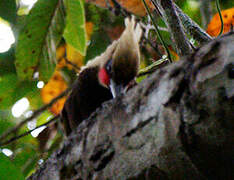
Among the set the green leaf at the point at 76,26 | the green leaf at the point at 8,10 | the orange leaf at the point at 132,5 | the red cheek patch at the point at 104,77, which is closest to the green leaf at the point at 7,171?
the green leaf at the point at 76,26

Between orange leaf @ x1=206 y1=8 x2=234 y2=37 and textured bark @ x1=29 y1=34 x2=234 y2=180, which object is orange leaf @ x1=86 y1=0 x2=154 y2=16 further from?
textured bark @ x1=29 y1=34 x2=234 y2=180

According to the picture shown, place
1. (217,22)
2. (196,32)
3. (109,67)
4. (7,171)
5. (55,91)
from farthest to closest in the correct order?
1. (55,91)
2. (109,67)
3. (217,22)
4. (196,32)
5. (7,171)

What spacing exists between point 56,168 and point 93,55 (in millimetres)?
1471

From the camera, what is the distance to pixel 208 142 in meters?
0.43

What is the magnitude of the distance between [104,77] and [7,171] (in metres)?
0.90

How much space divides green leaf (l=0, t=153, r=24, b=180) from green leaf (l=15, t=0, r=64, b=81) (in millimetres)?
683

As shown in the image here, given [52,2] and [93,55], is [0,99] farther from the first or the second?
[93,55]

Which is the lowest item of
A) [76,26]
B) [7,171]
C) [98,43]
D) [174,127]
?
[174,127]

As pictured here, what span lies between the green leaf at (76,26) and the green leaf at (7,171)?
745 millimetres

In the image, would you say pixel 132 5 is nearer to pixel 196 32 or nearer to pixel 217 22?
pixel 217 22

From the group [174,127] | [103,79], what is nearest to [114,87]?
[103,79]

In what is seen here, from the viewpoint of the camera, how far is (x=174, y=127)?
1.50ft

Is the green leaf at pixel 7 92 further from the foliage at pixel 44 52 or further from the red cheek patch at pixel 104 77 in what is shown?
the red cheek patch at pixel 104 77

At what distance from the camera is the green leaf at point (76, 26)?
150 centimetres
